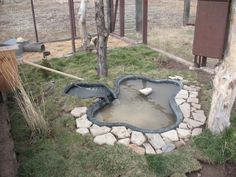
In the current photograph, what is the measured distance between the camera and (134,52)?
652 centimetres

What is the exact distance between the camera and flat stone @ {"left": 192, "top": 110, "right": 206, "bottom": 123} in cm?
392

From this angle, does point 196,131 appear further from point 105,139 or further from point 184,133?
point 105,139

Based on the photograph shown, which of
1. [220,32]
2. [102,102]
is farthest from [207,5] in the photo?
[102,102]

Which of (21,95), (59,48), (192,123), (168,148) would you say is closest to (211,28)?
(192,123)

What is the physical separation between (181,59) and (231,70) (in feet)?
9.73

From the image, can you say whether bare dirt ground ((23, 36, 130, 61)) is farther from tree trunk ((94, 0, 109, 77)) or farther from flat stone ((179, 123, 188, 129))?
flat stone ((179, 123, 188, 129))

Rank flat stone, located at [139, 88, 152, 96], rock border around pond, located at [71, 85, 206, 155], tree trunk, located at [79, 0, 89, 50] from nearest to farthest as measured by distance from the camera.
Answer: rock border around pond, located at [71, 85, 206, 155]
flat stone, located at [139, 88, 152, 96]
tree trunk, located at [79, 0, 89, 50]

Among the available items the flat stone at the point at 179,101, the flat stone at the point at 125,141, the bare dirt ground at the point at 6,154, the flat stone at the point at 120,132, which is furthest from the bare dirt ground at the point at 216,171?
the bare dirt ground at the point at 6,154

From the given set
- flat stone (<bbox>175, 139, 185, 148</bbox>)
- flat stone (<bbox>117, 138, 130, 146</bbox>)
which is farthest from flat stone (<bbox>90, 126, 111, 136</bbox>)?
flat stone (<bbox>175, 139, 185, 148</bbox>)

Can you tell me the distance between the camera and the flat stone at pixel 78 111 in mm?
4074

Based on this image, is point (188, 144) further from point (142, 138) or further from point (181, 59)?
point (181, 59)

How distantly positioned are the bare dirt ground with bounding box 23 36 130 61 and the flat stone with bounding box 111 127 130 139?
329cm

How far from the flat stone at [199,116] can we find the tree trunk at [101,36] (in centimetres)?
186

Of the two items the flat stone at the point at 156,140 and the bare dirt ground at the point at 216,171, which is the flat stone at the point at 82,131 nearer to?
the flat stone at the point at 156,140
